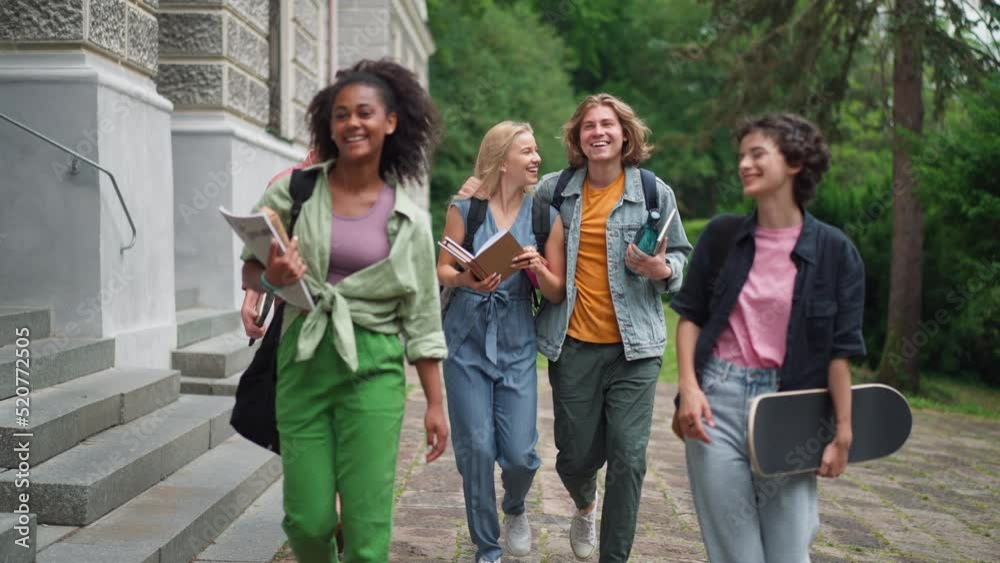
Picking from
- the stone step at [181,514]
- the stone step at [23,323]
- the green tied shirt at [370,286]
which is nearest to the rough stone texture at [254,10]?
the stone step at [23,323]

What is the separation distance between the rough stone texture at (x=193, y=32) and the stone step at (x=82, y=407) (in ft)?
12.1

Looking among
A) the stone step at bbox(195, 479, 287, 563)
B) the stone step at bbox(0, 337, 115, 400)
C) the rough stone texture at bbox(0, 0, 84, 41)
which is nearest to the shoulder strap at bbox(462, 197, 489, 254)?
the stone step at bbox(195, 479, 287, 563)

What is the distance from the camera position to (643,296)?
4828mm

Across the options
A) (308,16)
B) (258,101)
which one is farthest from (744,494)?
(308,16)

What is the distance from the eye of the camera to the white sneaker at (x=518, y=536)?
5.18 metres

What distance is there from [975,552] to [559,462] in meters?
2.77

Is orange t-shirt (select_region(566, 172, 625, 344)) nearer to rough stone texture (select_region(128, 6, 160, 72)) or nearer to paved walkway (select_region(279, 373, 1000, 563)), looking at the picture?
paved walkway (select_region(279, 373, 1000, 563))

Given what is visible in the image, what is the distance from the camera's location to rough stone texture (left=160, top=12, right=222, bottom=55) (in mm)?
9539

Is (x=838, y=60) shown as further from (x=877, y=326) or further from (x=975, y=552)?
(x=975, y=552)

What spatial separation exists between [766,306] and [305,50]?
32.0ft

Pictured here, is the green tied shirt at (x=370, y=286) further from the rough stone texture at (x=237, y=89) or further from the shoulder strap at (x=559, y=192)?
the rough stone texture at (x=237, y=89)

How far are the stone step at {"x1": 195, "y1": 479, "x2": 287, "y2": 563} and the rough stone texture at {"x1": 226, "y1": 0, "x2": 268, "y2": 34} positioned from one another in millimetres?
5261

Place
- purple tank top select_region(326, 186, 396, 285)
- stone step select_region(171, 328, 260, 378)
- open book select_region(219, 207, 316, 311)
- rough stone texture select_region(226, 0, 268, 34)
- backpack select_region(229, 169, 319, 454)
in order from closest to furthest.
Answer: open book select_region(219, 207, 316, 311)
purple tank top select_region(326, 186, 396, 285)
backpack select_region(229, 169, 319, 454)
stone step select_region(171, 328, 260, 378)
rough stone texture select_region(226, 0, 268, 34)

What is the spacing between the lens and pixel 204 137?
31.5ft
